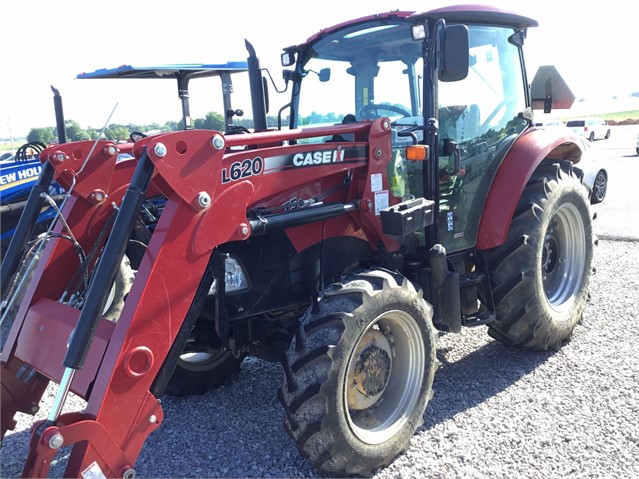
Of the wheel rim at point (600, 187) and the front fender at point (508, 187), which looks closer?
the front fender at point (508, 187)

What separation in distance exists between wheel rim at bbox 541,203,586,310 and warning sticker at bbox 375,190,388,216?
1.67 m

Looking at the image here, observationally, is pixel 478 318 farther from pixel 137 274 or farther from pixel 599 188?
pixel 599 188

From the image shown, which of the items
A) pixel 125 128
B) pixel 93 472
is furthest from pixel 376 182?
pixel 125 128

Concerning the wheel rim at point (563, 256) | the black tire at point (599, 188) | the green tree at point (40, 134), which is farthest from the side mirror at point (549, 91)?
the green tree at point (40, 134)

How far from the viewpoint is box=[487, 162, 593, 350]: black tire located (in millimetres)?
4012

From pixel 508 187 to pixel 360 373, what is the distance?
5.82 ft

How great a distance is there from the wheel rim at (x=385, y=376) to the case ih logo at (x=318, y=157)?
885 mm

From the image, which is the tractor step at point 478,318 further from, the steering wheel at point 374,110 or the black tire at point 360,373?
the steering wheel at point 374,110

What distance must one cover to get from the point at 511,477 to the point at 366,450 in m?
0.73

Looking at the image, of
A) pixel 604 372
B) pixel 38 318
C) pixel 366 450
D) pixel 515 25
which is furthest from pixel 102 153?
pixel 604 372

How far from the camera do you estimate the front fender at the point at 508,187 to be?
13.1ft

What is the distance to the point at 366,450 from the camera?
2.92 meters

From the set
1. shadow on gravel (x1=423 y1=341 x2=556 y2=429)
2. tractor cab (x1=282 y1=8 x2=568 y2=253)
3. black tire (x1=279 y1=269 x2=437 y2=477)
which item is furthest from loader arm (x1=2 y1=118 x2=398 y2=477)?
shadow on gravel (x1=423 y1=341 x2=556 y2=429)

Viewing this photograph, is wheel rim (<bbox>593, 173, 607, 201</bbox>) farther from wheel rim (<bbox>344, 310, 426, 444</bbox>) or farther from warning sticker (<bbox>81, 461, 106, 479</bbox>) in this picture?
warning sticker (<bbox>81, 461, 106, 479</bbox>)
